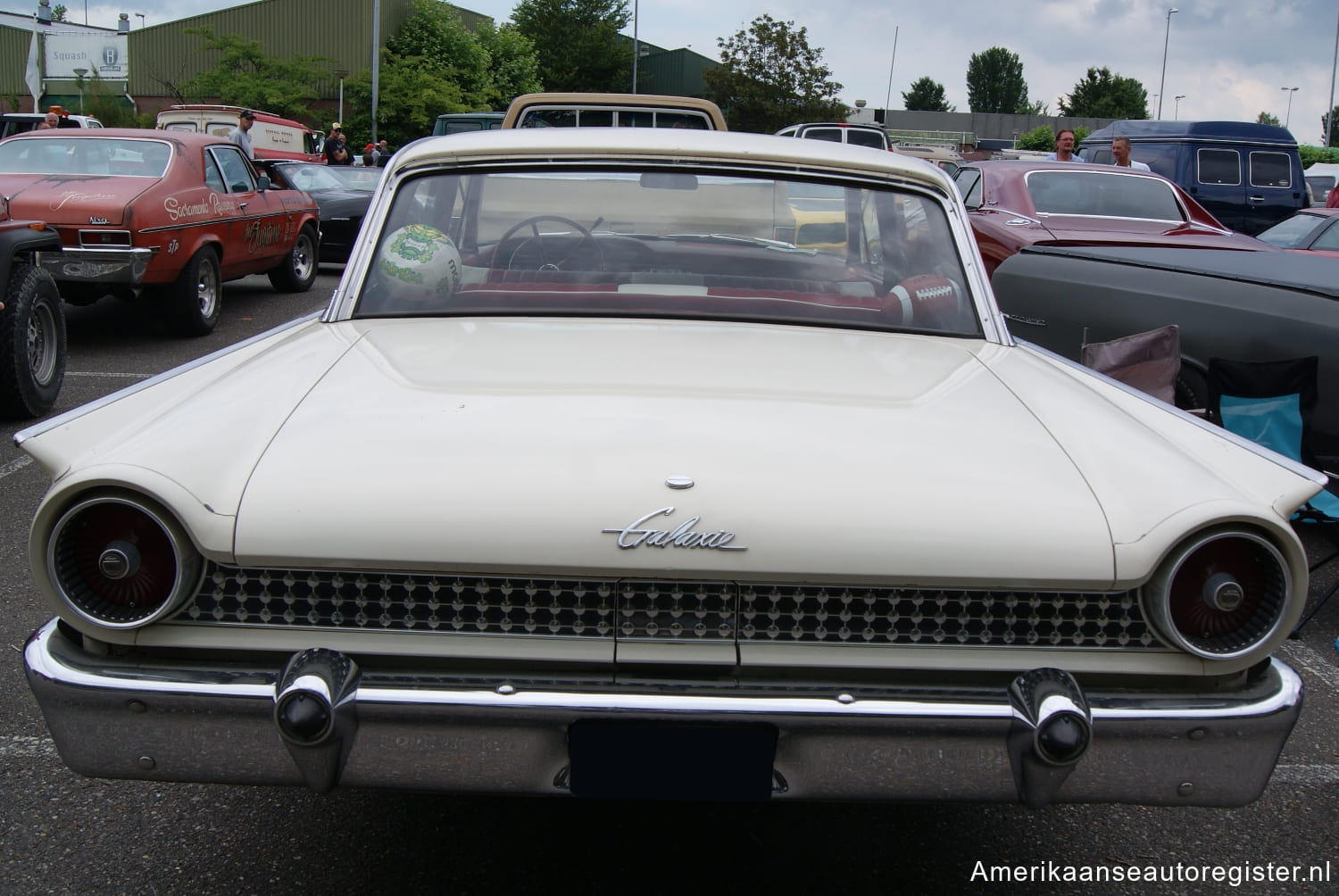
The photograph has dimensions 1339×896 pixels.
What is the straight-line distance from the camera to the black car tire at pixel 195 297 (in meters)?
8.58

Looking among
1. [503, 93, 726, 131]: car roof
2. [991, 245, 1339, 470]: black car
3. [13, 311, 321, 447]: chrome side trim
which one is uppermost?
[503, 93, 726, 131]: car roof

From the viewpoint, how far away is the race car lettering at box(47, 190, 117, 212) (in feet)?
25.5

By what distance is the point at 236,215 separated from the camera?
31.2 ft

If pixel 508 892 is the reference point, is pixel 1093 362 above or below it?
above

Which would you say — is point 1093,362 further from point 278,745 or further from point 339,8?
point 339,8

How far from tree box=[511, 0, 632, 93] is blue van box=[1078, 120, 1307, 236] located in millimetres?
49393

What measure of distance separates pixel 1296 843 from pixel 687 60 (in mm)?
62436

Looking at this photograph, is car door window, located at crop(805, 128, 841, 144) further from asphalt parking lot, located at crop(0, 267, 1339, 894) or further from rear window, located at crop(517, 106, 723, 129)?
asphalt parking lot, located at crop(0, 267, 1339, 894)

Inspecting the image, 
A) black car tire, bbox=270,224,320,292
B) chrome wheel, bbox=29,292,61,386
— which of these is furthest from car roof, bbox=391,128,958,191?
black car tire, bbox=270,224,320,292

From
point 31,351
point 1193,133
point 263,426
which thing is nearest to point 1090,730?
point 263,426

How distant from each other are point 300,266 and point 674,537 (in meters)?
10.9


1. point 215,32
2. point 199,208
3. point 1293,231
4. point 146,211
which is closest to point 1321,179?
point 1293,231

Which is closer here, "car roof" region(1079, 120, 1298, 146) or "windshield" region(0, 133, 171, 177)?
"windshield" region(0, 133, 171, 177)

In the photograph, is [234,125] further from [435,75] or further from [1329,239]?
[1329,239]
